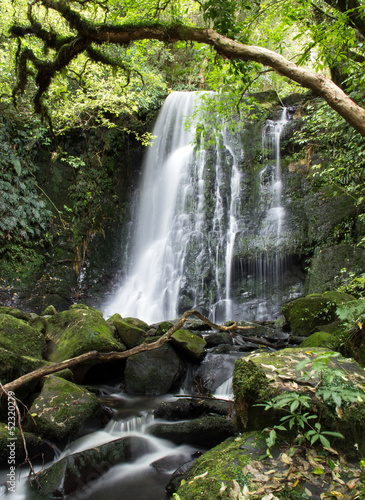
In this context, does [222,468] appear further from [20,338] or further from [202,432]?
[20,338]

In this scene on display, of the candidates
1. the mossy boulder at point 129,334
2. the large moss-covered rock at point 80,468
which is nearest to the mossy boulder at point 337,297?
the mossy boulder at point 129,334

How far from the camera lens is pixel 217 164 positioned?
13.2m

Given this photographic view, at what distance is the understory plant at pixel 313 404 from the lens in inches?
82.5

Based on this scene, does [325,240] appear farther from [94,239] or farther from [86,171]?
[86,171]

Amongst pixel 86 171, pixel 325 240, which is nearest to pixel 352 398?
pixel 325 240

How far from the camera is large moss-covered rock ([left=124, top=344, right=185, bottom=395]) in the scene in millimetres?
5473

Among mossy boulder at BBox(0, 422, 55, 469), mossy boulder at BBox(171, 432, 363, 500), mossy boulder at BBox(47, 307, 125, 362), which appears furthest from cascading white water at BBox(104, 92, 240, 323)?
mossy boulder at BBox(171, 432, 363, 500)

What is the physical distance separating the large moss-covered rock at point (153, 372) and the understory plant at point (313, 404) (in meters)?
3.35

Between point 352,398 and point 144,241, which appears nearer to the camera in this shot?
point 352,398

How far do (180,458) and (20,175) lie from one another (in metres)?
11.7

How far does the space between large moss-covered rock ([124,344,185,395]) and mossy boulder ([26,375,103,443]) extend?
1.19 m

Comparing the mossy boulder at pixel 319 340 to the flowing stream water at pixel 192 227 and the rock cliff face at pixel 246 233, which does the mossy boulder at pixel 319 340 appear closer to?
the rock cliff face at pixel 246 233

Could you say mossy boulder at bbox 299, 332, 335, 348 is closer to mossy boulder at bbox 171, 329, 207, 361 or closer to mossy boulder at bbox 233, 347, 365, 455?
mossy boulder at bbox 233, 347, 365, 455

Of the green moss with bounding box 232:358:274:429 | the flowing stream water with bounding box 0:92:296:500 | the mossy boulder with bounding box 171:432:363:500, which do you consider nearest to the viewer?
the mossy boulder with bounding box 171:432:363:500
